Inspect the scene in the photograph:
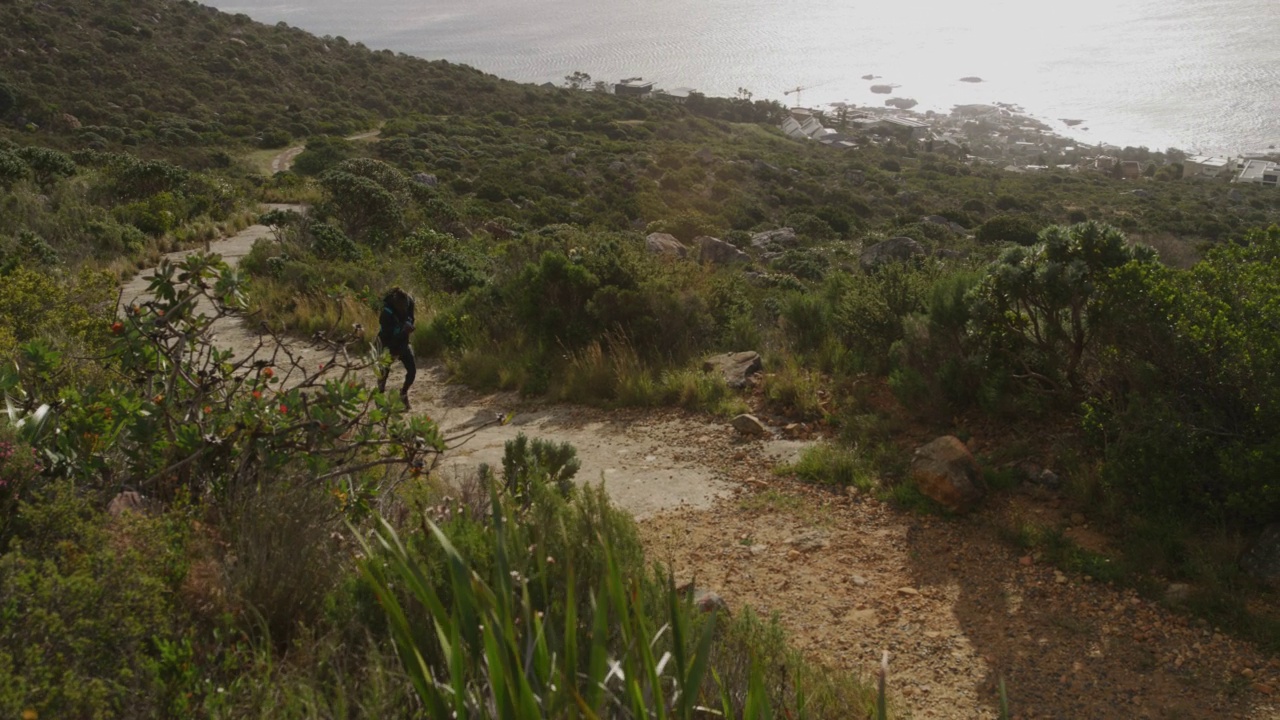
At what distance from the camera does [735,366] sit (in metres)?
7.33

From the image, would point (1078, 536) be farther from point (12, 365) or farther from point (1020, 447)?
point (12, 365)

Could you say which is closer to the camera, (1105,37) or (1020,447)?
(1020,447)

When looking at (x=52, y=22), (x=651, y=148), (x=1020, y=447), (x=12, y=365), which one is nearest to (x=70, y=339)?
(x=12, y=365)

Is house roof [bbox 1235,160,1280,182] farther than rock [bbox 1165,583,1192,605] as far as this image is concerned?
Yes

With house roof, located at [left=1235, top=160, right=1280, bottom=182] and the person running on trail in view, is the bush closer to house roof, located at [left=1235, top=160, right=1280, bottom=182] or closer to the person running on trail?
house roof, located at [left=1235, top=160, right=1280, bottom=182]

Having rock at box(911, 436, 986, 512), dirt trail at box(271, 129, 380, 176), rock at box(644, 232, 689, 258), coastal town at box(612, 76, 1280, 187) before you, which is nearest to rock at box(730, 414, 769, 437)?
rock at box(911, 436, 986, 512)

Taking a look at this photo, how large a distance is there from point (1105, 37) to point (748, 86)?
22844 millimetres

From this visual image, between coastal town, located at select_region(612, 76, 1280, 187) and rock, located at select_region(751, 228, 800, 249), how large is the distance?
2192 cm

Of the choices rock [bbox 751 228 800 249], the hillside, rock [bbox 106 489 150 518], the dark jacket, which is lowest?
rock [bbox 751 228 800 249]

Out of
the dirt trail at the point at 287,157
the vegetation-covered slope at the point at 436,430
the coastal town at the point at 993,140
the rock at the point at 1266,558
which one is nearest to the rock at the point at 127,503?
the vegetation-covered slope at the point at 436,430

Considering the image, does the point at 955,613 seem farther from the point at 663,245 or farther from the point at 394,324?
the point at 663,245

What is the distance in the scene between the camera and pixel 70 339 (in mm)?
5918

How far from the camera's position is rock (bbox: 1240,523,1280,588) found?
145 inches

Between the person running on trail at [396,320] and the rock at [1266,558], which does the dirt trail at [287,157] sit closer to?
the person running on trail at [396,320]
